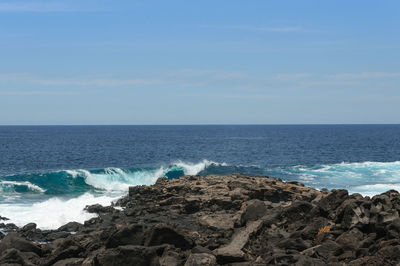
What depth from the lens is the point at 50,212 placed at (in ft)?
97.0

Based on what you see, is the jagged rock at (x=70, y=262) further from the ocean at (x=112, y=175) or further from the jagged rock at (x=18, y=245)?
the ocean at (x=112, y=175)

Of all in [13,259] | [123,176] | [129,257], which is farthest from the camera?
[123,176]

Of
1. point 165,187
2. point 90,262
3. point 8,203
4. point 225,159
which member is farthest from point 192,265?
point 225,159

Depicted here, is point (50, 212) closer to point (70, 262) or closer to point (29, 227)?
point (29, 227)

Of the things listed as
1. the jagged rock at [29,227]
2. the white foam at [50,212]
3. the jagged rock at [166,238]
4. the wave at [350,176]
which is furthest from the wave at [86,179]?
the jagged rock at [166,238]

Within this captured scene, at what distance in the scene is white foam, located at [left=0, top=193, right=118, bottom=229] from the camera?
2667 cm

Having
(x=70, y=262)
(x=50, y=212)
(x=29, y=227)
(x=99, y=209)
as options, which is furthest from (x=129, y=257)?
(x=50, y=212)

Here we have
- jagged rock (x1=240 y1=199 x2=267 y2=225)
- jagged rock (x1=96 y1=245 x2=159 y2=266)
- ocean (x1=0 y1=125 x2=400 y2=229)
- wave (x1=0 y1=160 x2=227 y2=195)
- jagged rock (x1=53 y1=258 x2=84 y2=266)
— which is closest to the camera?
jagged rock (x1=96 y1=245 x2=159 y2=266)

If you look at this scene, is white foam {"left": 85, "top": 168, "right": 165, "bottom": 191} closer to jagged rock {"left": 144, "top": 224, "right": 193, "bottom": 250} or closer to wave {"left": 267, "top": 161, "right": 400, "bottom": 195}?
wave {"left": 267, "top": 161, "right": 400, "bottom": 195}

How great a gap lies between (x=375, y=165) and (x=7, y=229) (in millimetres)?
47621

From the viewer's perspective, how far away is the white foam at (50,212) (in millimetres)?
26672

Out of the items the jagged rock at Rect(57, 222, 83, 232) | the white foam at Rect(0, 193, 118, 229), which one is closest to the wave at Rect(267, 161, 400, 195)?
the white foam at Rect(0, 193, 118, 229)

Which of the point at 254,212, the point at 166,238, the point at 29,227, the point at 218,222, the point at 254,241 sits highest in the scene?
the point at 254,212

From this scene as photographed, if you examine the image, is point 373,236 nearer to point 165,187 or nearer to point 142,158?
point 165,187
